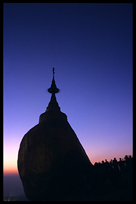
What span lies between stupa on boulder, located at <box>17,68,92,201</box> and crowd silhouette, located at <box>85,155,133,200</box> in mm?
712

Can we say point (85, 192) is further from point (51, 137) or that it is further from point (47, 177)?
point (51, 137)

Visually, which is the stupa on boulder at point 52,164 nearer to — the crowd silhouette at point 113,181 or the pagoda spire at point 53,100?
the crowd silhouette at point 113,181

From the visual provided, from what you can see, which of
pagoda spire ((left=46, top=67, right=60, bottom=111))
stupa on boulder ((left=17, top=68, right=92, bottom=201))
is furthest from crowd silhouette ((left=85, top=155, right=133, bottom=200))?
pagoda spire ((left=46, top=67, right=60, bottom=111))

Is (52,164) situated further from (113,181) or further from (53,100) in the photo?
(53,100)

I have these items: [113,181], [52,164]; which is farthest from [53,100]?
[113,181]

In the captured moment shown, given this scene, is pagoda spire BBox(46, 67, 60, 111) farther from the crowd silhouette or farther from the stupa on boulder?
the crowd silhouette

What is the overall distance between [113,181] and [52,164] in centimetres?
359

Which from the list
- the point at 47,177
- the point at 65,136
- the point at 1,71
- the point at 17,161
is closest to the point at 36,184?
the point at 47,177

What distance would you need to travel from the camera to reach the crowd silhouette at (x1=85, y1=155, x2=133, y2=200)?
6607 millimetres

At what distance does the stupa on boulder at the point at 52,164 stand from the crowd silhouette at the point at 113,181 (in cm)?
71

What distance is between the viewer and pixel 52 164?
9273 mm

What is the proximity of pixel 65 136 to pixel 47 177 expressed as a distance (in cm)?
275

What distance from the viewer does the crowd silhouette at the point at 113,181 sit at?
6.61m

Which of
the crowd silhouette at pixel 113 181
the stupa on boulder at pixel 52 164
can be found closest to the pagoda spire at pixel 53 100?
the stupa on boulder at pixel 52 164
